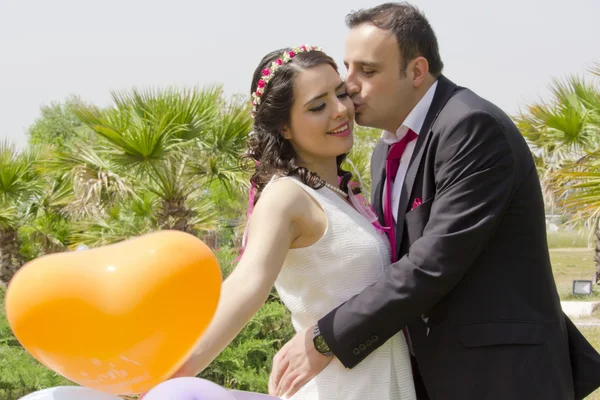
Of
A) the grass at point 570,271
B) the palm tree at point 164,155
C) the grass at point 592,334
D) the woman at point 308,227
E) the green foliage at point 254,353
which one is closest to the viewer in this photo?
the woman at point 308,227

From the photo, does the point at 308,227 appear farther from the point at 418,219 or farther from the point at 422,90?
the point at 422,90

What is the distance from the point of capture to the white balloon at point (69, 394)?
1.93 meters

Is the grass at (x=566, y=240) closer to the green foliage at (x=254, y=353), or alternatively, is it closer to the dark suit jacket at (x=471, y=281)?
the green foliage at (x=254, y=353)

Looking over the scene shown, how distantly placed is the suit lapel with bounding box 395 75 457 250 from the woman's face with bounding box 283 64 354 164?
28 cm

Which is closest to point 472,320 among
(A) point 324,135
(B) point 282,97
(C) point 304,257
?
(C) point 304,257

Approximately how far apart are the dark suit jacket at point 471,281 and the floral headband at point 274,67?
60cm

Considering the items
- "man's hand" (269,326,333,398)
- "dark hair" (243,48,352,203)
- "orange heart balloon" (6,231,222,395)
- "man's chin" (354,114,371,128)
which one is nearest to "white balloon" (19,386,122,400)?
"orange heart balloon" (6,231,222,395)

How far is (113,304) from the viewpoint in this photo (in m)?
1.79

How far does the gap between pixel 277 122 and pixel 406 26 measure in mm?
655

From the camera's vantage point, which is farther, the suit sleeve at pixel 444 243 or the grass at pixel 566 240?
the grass at pixel 566 240

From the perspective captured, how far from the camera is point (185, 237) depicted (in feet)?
6.22

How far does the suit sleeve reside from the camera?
253 centimetres

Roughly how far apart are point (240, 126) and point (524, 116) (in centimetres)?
746

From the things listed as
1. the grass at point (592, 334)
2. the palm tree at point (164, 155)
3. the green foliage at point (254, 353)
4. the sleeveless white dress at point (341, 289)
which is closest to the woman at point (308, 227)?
the sleeveless white dress at point (341, 289)
